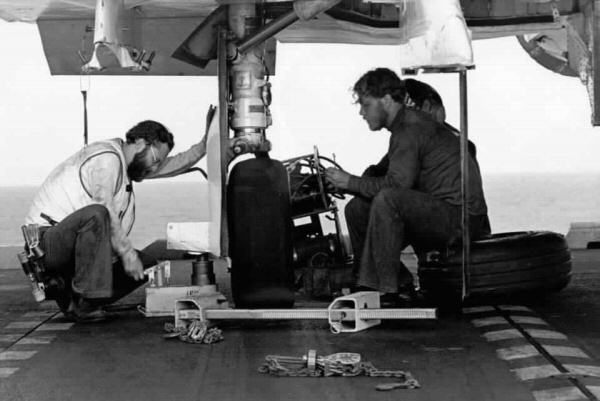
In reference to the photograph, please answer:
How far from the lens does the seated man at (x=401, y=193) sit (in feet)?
20.4

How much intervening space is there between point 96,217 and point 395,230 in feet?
5.00

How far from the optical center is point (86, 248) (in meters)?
6.26

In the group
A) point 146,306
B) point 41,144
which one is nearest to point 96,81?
point 41,144

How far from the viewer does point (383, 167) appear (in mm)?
7293

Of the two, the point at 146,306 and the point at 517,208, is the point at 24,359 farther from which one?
the point at 517,208

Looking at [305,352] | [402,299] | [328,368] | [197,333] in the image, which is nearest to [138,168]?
[197,333]

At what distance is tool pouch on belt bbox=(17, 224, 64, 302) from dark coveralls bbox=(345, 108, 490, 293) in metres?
1.60

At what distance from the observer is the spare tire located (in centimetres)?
645

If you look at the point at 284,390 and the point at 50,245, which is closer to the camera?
the point at 284,390

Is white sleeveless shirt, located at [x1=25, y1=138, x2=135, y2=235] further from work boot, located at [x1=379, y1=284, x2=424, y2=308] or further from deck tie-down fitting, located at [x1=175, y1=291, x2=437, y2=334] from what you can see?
work boot, located at [x1=379, y1=284, x2=424, y2=308]

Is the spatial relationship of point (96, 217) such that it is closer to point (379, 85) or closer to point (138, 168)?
point (138, 168)

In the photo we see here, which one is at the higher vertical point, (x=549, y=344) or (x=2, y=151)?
(x=2, y=151)

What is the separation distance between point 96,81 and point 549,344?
13602mm

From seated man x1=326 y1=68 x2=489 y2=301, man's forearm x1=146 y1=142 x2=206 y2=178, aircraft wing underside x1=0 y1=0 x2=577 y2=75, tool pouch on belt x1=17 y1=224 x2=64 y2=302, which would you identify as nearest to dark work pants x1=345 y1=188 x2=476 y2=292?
seated man x1=326 y1=68 x2=489 y2=301
